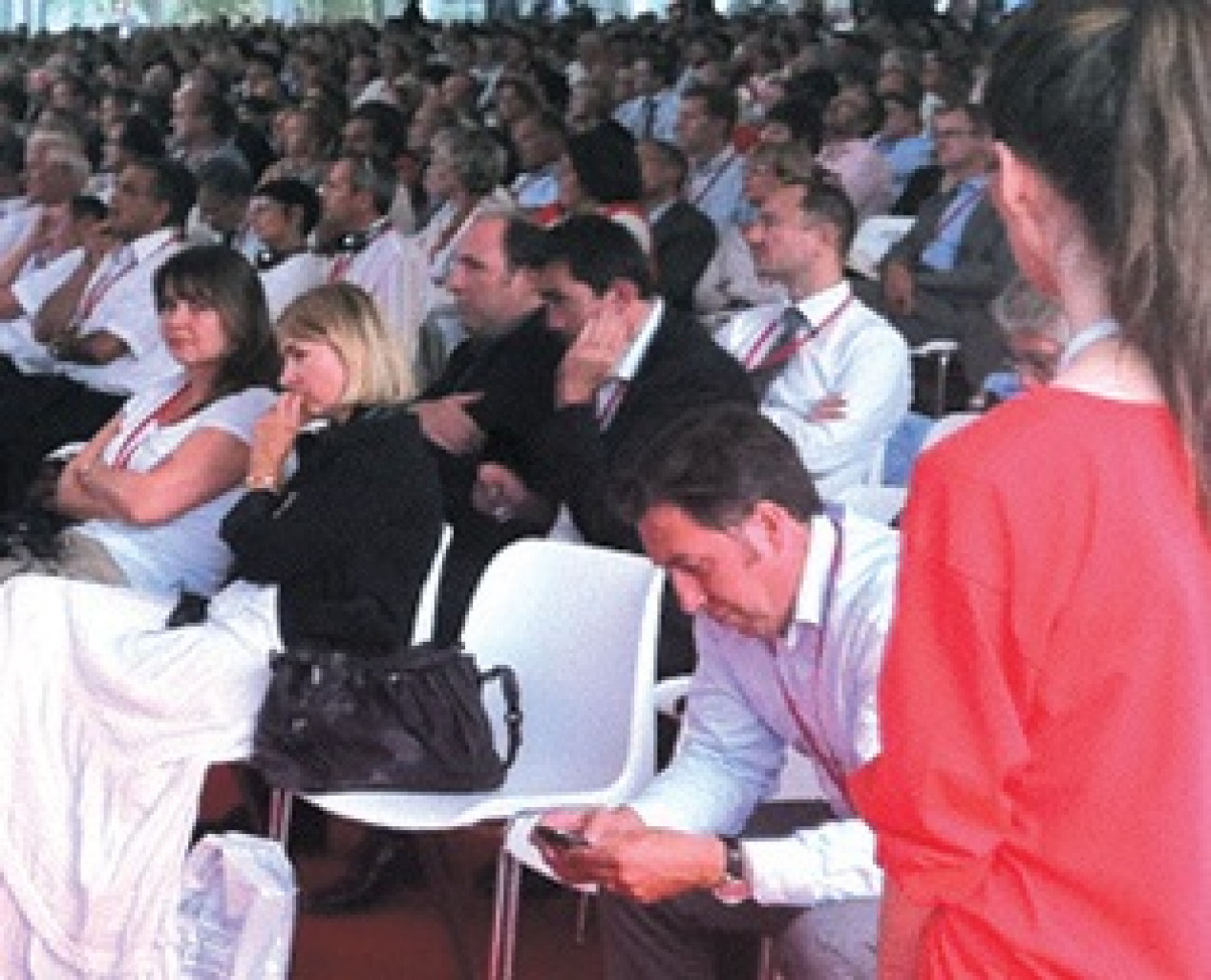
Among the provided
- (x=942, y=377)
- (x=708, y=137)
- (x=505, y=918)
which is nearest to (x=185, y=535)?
(x=505, y=918)

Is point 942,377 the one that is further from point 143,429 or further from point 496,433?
point 143,429

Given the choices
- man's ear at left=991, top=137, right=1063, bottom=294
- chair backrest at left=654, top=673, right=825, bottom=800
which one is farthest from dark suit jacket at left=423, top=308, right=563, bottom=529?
man's ear at left=991, top=137, right=1063, bottom=294

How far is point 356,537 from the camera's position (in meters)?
3.48

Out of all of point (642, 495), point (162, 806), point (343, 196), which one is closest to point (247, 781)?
point (162, 806)

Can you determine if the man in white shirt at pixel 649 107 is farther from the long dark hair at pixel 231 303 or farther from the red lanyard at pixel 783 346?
the long dark hair at pixel 231 303

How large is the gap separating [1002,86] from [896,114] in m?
7.66

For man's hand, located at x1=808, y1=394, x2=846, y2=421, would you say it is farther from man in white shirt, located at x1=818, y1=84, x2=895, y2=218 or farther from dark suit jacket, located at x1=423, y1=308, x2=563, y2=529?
man in white shirt, located at x1=818, y1=84, x2=895, y2=218

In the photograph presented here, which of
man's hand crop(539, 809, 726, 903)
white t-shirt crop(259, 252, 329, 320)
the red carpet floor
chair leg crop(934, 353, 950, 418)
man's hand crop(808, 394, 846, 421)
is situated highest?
man's hand crop(539, 809, 726, 903)

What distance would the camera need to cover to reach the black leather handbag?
3.29m

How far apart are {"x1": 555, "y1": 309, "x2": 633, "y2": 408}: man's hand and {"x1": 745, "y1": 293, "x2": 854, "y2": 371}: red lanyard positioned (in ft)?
2.26

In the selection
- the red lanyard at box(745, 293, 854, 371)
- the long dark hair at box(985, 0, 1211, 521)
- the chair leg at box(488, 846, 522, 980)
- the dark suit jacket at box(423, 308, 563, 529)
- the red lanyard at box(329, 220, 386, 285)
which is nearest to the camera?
the long dark hair at box(985, 0, 1211, 521)

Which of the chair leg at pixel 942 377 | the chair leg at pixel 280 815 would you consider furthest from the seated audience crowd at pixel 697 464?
the chair leg at pixel 280 815

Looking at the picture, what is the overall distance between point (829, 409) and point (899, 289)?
7.13ft

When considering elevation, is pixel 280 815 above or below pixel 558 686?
below
